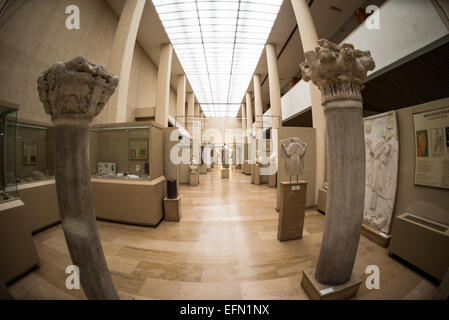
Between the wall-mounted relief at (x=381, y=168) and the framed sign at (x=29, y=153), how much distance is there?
7.11 meters

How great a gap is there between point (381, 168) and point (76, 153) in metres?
4.61

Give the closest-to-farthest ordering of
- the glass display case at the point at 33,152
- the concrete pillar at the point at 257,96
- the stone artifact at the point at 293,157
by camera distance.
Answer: the glass display case at the point at 33,152, the stone artifact at the point at 293,157, the concrete pillar at the point at 257,96

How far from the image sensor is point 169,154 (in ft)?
13.5

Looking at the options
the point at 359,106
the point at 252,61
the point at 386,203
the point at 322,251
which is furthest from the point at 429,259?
the point at 252,61

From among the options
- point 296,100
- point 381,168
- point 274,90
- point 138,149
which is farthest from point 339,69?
point 274,90

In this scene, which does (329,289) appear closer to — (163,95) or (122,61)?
(122,61)

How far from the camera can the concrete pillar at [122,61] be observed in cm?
434

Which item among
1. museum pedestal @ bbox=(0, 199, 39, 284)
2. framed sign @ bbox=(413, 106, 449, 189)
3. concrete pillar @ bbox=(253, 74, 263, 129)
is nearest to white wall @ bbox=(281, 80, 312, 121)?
concrete pillar @ bbox=(253, 74, 263, 129)

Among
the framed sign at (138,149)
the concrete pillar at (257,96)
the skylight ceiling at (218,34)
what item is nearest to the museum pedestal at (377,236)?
the framed sign at (138,149)

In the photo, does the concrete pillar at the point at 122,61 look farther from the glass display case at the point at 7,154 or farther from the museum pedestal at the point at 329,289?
the museum pedestal at the point at 329,289

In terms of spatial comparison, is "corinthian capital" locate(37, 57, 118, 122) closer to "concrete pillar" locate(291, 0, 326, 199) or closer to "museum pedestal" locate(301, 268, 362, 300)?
"museum pedestal" locate(301, 268, 362, 300)

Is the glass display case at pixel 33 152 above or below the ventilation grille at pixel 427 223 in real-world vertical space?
above

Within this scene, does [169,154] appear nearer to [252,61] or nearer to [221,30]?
[221,30]

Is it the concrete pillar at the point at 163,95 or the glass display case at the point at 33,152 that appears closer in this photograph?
the glass display case at the point at 33,152
